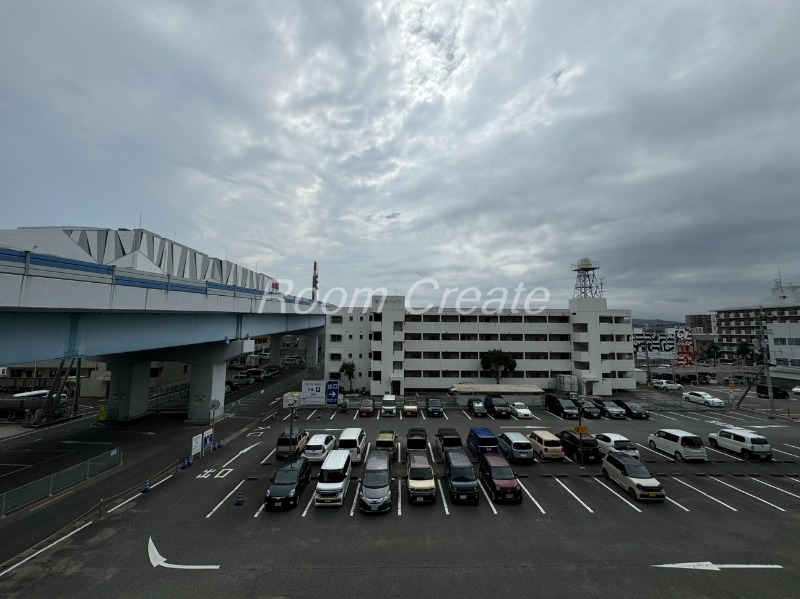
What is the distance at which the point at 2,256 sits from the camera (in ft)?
41.4

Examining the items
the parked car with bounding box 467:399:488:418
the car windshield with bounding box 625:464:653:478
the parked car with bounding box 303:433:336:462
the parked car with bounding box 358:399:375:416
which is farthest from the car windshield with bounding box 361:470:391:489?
the parked car with bounding box 467:399:488:418

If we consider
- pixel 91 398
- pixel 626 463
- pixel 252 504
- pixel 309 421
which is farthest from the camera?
pixel 91 398

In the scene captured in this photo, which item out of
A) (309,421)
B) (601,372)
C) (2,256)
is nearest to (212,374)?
(309,421)

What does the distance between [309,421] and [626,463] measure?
26.3 meters

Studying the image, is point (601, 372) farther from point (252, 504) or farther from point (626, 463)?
point (252, 504)

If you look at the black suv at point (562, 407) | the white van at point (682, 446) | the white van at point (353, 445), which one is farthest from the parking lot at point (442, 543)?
the black suv at point (562, 407)

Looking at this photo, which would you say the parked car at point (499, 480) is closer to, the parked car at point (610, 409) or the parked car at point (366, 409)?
the parked car at point (366, 409)

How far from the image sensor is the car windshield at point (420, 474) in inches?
698

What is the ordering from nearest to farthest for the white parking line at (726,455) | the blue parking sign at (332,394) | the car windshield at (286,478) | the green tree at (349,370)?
the car windshield at (286,478) < the white parking line at (726,455) < the blue parking sign at (332,394) < the green tree at (349,370)

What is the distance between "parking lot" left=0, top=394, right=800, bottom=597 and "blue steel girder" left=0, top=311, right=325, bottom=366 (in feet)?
26.4

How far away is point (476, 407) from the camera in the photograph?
37594mm

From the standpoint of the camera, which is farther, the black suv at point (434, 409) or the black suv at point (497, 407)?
the black suv at point (434, 409)

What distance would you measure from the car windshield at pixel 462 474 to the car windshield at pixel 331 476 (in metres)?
5.54

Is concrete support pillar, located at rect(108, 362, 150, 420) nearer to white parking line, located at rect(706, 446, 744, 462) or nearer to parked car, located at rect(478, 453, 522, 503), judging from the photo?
parked car, located at rect(478, 453, 522, 503)
